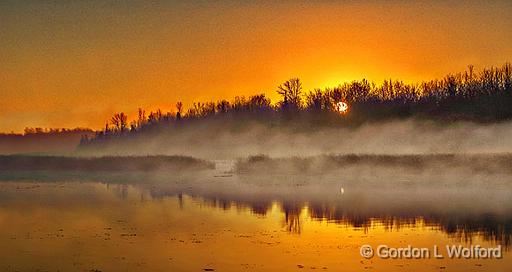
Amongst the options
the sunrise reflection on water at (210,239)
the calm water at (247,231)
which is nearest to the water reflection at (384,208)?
the calm water at (247,231)

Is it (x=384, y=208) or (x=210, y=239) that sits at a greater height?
(x=384, y=208)

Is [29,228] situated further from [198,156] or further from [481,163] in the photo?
[198,156]

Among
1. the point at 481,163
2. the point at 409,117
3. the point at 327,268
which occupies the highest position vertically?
the point at 409,117

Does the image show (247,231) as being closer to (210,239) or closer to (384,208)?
(210,239)

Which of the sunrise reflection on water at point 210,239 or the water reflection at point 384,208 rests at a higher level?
the water reflection at point 384,208

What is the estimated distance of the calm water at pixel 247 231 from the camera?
2595cm

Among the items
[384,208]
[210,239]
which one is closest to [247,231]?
[210,239]

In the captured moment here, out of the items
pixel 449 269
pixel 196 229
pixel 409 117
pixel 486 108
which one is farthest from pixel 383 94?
pixel 449 269

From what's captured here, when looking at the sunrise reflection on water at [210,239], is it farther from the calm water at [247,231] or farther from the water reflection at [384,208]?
the water reflection at [384,208]

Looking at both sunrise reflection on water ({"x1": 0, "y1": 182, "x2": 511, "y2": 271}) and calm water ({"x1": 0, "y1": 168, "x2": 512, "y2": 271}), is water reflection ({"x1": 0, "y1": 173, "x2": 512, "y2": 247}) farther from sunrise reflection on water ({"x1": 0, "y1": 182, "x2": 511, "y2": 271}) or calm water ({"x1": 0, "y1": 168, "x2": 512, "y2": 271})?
sunrise reflection on water ({"x1": 0, "y1": 182, "x2": 511, "y2": 271})

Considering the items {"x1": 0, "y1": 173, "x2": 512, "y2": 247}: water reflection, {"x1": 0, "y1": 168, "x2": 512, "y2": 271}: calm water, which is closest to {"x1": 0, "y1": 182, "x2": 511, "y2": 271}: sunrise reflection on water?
{"x1": 0, "y1": 168, "x2": 512, "y2": 271}: calm water

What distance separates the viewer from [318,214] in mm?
43156

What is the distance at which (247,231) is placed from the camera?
35.7 meters

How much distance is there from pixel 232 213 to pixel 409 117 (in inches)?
3482
